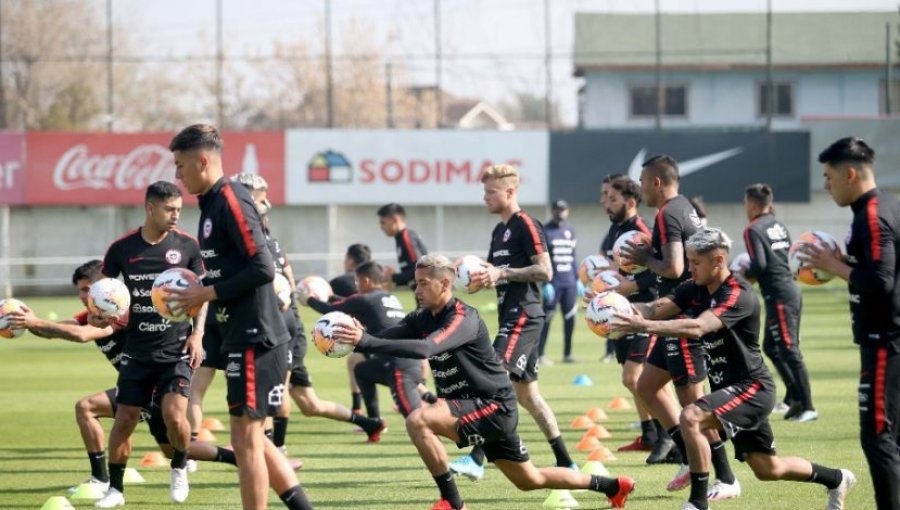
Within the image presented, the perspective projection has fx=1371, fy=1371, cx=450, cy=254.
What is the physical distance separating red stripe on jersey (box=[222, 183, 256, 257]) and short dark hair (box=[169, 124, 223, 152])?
11.9 inches

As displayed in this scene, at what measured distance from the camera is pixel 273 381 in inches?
301

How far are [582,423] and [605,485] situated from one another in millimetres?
4748

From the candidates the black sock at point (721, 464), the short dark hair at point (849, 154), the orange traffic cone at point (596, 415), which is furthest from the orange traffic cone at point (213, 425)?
the short dark hair at point (849, 154)

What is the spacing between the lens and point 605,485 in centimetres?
898

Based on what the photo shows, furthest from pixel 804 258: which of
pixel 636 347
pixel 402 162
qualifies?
pixel 402 162

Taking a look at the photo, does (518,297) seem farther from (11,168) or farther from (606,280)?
(11,168)

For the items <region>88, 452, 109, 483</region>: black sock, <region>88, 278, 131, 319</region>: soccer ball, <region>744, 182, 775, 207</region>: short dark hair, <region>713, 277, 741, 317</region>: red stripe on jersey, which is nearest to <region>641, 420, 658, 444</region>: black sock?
<region>744, 182, 775, 207</region>: short dark hair

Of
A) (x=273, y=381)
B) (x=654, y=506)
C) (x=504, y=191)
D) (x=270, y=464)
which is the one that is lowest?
(x=654, y=506)

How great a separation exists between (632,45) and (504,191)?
40261 millimetres

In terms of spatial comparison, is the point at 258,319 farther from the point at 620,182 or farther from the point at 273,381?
the point at 620,182

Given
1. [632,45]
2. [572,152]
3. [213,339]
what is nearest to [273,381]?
[213,339]

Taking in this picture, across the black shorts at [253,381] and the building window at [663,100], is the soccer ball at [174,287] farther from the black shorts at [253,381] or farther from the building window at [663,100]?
the building window at [663,100]

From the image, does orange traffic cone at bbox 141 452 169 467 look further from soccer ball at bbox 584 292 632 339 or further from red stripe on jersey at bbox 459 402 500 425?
soccer ball at bbox 584 292 632 339

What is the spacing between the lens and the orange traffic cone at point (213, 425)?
13.9m
